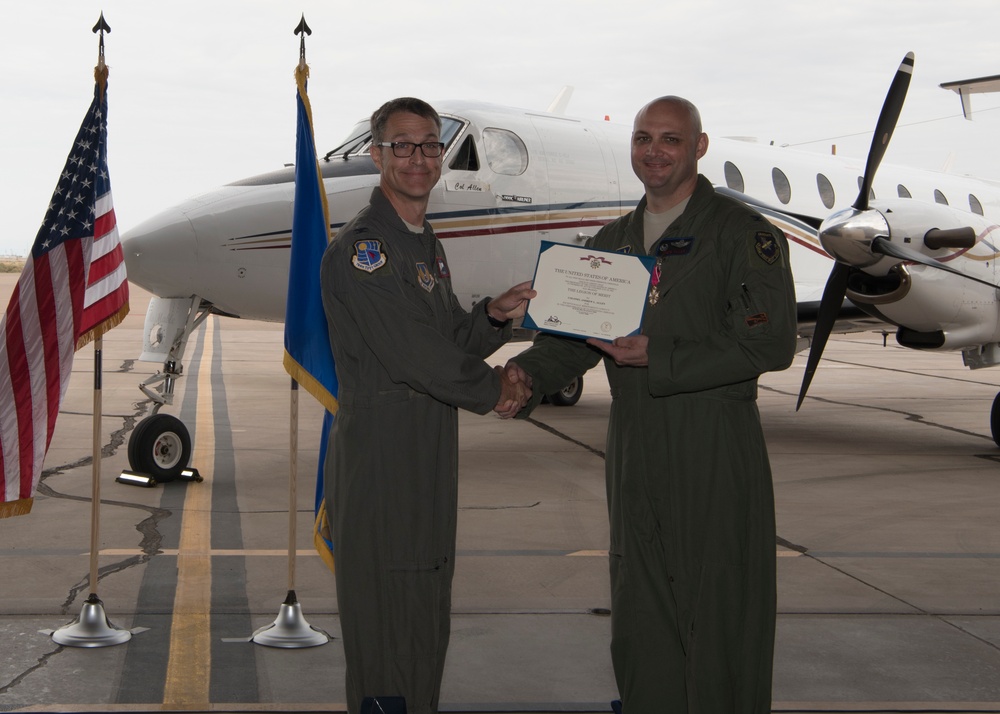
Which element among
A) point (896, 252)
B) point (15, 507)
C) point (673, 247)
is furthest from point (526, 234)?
point (673, 247)

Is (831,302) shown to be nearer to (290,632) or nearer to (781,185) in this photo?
(781,185)

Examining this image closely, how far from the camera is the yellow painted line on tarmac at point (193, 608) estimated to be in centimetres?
408

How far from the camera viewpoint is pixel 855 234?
8.02 m

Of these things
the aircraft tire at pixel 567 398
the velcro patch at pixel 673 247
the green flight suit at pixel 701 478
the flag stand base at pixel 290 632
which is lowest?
the aircraft tire at pixel 567 398

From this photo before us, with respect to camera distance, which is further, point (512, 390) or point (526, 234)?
point (526, 234)

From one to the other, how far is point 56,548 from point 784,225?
7.86 m

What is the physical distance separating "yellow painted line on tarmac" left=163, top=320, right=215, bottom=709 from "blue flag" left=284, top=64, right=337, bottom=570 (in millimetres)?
710

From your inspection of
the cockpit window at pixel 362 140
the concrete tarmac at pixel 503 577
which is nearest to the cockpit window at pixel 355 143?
the cockpit window at pixel 362 140

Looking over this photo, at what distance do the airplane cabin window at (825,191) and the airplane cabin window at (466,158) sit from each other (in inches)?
184

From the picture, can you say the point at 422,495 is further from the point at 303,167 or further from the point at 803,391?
the point at 803,391

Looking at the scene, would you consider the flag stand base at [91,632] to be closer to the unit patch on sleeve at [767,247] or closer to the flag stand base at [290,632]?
→ the flag stand base at [290,632]

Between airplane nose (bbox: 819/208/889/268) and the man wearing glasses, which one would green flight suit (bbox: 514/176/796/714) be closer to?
the man wearing glasses

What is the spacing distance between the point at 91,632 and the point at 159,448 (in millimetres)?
3594

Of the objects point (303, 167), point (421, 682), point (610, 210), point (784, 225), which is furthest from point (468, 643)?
point (784, 225)
